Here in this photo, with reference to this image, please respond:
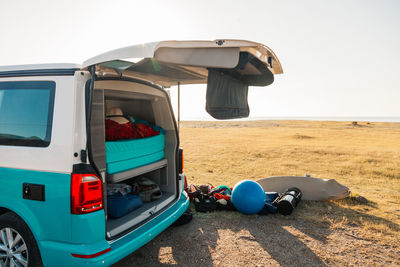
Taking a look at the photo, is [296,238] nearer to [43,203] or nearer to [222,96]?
[222,96]

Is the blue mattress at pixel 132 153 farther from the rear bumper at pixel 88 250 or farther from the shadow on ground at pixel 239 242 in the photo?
the shadow on ground at pixel 239 242

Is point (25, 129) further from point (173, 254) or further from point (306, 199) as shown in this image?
point (306, 199)

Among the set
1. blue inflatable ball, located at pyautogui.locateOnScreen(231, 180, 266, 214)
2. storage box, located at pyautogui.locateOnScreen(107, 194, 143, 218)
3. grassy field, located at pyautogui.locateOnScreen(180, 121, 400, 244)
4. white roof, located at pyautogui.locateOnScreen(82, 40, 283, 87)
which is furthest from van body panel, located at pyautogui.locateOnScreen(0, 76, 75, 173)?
grassy field, located at pyautogui.locateOnScreen(180, 121, 400, 244)

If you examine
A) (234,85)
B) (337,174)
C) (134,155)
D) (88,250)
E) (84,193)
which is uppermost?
(234,85)

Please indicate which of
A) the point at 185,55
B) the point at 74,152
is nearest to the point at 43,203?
the point at 74,152

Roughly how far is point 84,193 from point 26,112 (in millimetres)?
1088

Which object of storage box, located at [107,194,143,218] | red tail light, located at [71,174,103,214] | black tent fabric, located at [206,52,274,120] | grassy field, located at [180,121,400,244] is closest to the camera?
red tail light, located at [71,174,103,214]

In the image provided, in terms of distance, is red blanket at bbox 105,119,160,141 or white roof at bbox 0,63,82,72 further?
red blanket at bbox 105,119,160,141

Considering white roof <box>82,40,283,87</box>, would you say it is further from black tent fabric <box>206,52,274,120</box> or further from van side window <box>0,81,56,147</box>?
van side window <box>0,81,56,147</box>

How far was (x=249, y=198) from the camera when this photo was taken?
5.05 metres

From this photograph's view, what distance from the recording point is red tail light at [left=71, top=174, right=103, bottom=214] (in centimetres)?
253

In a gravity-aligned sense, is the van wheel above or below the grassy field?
above

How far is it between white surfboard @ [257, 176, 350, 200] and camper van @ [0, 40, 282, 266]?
10.7ft

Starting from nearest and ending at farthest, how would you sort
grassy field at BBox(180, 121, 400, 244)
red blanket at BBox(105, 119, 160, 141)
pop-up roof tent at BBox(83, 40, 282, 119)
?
pop-up roof tent at BBox(83, 40, 282, 119), red blanket at BBox(105, 119, 160, 141), grassy field at BBox(180, 121, 400, 244)
